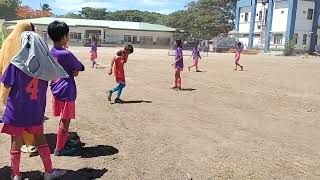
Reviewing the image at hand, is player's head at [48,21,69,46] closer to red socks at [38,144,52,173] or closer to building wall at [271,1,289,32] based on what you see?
red socks at [38,144,52,173]

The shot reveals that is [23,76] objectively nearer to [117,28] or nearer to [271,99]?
[271,99]

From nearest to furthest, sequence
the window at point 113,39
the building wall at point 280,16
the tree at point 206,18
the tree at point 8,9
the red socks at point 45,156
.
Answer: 1. the red socks at point 45,156
2. the building wall at point 280,16
3. the window at point 113,39
4. the tree at point 206,18
5. the tree at point 8,9

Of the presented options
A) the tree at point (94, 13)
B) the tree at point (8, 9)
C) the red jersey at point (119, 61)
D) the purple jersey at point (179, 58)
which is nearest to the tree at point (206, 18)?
the tree at point (94, 13)

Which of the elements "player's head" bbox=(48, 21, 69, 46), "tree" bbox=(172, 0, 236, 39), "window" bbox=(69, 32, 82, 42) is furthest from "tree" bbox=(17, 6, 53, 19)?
"player's head" bbox=(48, 21, 69, 46)

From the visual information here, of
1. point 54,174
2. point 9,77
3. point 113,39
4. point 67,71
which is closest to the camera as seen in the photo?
point 9,77

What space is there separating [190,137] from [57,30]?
3.05 meters

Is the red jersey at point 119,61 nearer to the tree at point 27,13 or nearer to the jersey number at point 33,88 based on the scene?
the jersey number at point 33,88

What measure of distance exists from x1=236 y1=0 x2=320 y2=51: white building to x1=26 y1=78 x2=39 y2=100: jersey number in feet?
179

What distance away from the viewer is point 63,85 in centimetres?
576

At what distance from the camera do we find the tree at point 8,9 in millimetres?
98775

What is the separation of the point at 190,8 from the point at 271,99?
244 feet

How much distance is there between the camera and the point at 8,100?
4.66 metres

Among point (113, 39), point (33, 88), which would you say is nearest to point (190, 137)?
point (33, 88)

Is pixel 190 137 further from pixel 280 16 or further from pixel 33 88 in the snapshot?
pixel 280 16
